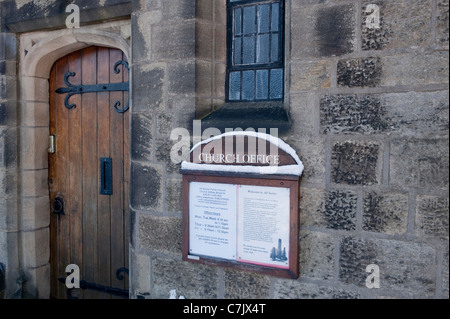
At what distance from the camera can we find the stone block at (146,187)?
2803mm

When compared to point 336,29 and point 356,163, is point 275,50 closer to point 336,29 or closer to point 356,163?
point 336,29

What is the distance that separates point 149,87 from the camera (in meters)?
2.82

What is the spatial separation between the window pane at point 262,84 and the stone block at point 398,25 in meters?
0.67

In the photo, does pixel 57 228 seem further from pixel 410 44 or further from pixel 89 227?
pixel 410 44

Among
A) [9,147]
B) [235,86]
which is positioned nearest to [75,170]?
[9,147]

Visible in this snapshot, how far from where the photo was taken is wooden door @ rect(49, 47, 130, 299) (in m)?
3.30

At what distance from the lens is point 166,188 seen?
9.09ft

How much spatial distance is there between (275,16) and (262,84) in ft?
1.40

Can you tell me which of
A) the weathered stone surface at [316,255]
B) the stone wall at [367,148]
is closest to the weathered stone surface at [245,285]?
the stone wall at [367,148]

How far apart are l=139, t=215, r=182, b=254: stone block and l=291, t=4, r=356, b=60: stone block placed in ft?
4.30

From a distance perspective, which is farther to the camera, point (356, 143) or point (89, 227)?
point (89, 227)

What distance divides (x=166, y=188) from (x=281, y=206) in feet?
2.70

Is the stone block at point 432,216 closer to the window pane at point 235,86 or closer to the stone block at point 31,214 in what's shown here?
the window pane at point 235,86
